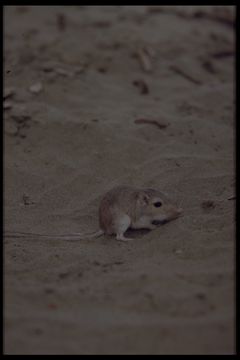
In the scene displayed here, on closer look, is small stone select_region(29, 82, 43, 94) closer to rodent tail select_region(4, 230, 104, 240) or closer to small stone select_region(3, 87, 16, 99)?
small stone select_region(3, 87, 16, 99)

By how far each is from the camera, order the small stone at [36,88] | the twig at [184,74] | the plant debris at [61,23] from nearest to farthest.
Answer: the small stone at [36,88]
the twig at [184,74]
the plant debris at [61,23]

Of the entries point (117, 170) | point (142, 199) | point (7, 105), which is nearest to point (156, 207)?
point (142, 199)

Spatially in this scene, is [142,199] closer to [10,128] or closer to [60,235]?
[60,235]

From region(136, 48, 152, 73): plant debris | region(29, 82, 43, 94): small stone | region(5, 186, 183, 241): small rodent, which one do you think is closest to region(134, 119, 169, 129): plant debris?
region(29, 82, 43, 94): small stone

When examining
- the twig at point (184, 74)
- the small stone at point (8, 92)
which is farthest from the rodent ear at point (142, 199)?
the twig at point (184, 74)

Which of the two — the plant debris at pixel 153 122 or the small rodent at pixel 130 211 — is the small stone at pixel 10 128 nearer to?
the plant debris at pixel 153 122

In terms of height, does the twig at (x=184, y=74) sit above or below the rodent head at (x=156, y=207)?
below
